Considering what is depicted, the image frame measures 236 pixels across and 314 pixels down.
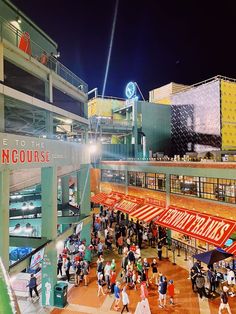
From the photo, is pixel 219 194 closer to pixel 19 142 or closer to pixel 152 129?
pixel 19 142

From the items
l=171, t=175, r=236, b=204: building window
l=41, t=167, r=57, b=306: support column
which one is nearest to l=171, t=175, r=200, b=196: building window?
l=171, t=175, r=236, b=204: building window

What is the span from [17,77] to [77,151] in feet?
21.6

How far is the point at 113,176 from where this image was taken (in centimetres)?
3719

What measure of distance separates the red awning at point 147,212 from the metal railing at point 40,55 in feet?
37.8

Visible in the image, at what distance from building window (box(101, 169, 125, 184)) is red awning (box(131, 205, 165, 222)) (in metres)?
9.57

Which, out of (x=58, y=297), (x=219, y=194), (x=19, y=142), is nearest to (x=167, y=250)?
(x=219, y=194)

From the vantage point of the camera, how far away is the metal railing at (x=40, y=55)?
1301cm

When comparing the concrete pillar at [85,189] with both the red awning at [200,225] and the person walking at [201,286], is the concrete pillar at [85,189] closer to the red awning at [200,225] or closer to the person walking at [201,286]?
the red awning at [200,225]

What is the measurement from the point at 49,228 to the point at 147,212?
11017 millimetres

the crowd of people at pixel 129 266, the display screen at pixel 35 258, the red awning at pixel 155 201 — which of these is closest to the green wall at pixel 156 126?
the crowd of people at pixel 129 266

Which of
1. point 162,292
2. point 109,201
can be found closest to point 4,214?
point 162,292

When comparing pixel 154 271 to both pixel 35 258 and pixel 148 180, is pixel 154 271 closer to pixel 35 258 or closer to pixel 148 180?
pixel 35 258

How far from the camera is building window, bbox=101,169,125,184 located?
114 ft

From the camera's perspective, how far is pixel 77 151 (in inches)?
781
